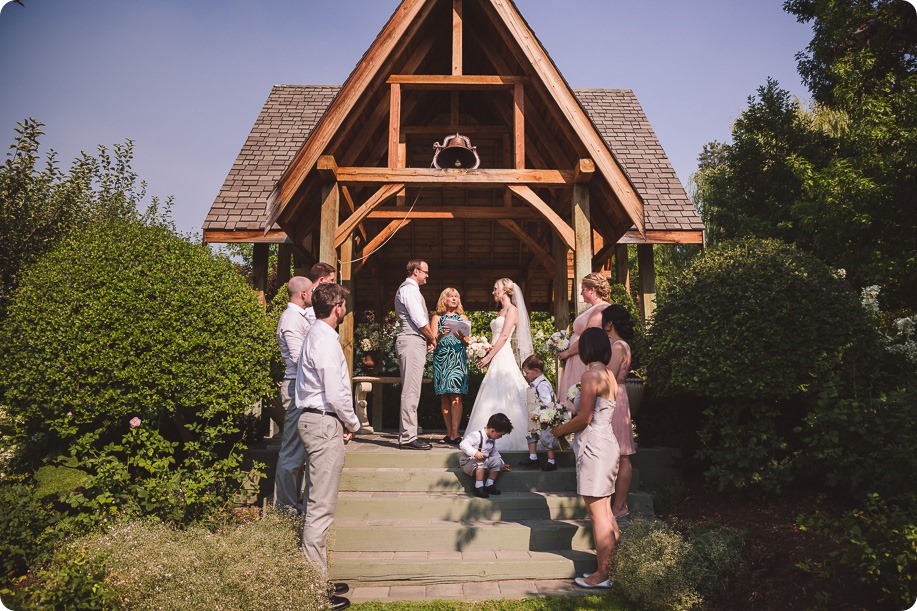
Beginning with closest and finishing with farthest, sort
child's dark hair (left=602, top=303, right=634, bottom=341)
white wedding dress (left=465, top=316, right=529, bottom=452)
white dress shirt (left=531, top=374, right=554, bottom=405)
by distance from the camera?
child's dark hair (left=602, top=303, right=634, bottom=341), white dress shirt (left=531, top=374, right=554, bottom=405), white wedding dress (left=465, top=316, right=529, bottom=452)

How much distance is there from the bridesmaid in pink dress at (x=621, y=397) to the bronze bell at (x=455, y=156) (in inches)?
133

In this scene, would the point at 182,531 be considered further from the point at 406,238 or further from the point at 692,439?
the point at 406,238

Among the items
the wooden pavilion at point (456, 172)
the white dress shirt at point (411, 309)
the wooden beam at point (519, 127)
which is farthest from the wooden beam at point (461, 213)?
the white dress shirt at point (411, 309)

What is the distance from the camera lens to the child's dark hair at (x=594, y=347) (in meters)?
4.75

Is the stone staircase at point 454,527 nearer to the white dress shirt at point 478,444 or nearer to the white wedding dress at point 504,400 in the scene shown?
the white dress shirt at point 478,444

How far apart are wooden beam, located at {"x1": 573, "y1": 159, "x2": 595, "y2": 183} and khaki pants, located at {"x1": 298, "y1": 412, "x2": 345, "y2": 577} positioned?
4848 millimetres

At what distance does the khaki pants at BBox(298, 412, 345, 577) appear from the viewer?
436cm

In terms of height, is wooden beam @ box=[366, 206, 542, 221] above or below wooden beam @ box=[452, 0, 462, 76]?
below

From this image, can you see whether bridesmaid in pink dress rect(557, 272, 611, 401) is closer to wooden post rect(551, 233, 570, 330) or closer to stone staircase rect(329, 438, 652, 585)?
stone staircase rect(329, 438, 652, 585)

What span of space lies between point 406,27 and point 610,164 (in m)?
3.07

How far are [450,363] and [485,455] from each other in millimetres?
1627

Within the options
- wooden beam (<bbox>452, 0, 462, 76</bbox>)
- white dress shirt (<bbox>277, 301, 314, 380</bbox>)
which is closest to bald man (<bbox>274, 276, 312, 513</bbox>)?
white dress shirt (<bbox>277, 301, 314, 380</bbox>)

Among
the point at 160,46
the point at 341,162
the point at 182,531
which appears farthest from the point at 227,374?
the point at 160,46

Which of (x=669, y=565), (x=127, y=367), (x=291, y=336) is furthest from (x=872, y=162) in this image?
(x=127, y=367)
